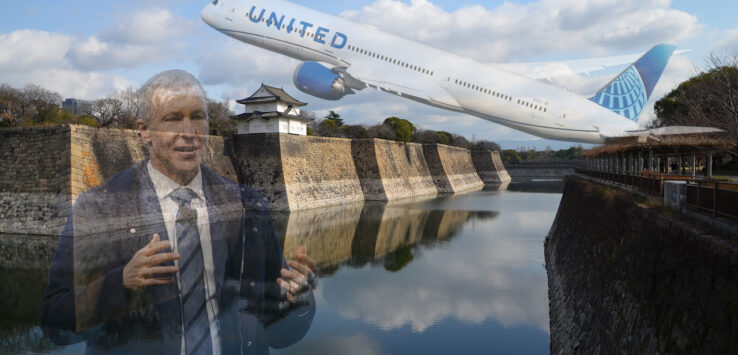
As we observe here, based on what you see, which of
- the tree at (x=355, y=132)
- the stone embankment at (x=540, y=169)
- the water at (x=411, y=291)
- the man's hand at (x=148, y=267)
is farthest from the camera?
the stone embankment at (x=540, y=169)

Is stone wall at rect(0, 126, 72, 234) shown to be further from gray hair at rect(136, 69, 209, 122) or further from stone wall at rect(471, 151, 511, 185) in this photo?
stone wall at rect(471, 151, 511, 185)

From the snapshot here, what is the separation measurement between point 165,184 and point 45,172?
1836 cm

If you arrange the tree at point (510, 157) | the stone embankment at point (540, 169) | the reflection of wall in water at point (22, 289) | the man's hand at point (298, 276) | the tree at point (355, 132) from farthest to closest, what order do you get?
1. the tree at point (510, 157)
2. the stone embankment at point (540, 169)
3. the tree at point (355, 132)
4. the reflection of wall in water at point (22, 289)
5. the man's hand at point (298, 276)

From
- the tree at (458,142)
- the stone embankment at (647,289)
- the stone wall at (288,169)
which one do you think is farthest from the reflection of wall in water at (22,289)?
the tree at (458,142)

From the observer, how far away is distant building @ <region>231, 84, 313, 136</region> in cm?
2492

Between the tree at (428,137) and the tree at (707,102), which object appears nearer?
the tree at (707,102)

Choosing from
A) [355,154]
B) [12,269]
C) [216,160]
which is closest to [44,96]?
[216,160]

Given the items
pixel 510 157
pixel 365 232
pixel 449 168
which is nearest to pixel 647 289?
pixel 365 232

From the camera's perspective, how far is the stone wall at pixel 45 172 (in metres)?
16.4

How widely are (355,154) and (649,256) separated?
92.5 ft

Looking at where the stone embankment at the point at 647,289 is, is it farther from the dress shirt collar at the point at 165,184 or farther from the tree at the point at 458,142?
the tree at the point at 458,142

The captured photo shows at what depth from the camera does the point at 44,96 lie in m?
31.4

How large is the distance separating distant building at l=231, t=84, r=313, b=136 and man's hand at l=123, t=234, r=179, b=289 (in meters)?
23.6

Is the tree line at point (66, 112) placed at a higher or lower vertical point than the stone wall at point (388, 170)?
higher
